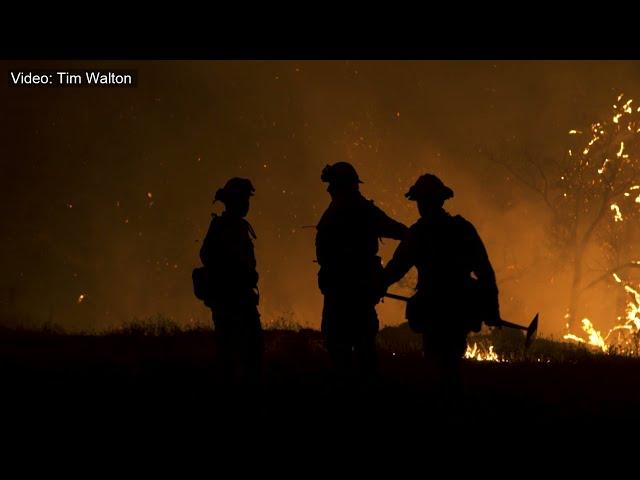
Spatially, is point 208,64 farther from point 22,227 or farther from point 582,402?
point 582,402

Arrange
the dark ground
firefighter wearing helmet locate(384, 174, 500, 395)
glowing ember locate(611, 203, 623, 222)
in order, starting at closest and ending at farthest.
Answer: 1. the dark ground
2. firefighter wearing helmet locate(384, 174, 500, 395)
3. glowing ember locate(611, 203, 623, 222)

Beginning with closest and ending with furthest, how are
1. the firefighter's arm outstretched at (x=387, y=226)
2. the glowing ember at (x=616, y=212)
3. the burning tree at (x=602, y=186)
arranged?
the firefighter's arm outstretched at (x=387, y=226) → the glowing ember at (x=616, y=212) → the burning tree at (x=602, y=186)

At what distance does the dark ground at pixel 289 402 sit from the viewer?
4.82m

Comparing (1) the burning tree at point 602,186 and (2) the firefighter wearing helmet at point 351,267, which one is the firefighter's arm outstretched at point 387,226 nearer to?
(2) the firefighter wearing helmet at point 351,267

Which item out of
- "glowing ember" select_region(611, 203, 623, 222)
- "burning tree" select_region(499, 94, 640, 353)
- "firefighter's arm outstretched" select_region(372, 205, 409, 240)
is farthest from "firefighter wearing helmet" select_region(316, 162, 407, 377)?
"burning tree" select_region(499, 94, 640, 353)

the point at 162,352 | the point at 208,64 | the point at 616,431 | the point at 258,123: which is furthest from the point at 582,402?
the point at 208,64

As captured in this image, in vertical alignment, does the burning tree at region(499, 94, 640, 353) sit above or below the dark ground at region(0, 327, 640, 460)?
above

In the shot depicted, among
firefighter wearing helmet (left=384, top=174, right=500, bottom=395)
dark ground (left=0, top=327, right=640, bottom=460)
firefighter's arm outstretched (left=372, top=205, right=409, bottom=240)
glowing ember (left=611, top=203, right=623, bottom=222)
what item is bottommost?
dark ground (left=0, top=327, right=640, bottom=460)

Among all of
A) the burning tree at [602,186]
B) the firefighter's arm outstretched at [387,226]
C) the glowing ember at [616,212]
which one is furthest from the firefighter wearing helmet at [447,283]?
the burning tree at [602,186]

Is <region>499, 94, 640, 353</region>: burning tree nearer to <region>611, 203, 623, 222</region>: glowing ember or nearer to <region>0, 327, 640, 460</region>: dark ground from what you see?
<region>611, 203, 623, 222</region>: glowing ember

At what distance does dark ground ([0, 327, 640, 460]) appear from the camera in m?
4.82

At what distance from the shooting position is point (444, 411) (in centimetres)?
536

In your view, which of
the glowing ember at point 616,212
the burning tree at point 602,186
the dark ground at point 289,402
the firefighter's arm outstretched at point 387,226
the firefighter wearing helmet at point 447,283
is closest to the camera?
the dark ground at point 289,402

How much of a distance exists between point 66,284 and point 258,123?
3037 cm
